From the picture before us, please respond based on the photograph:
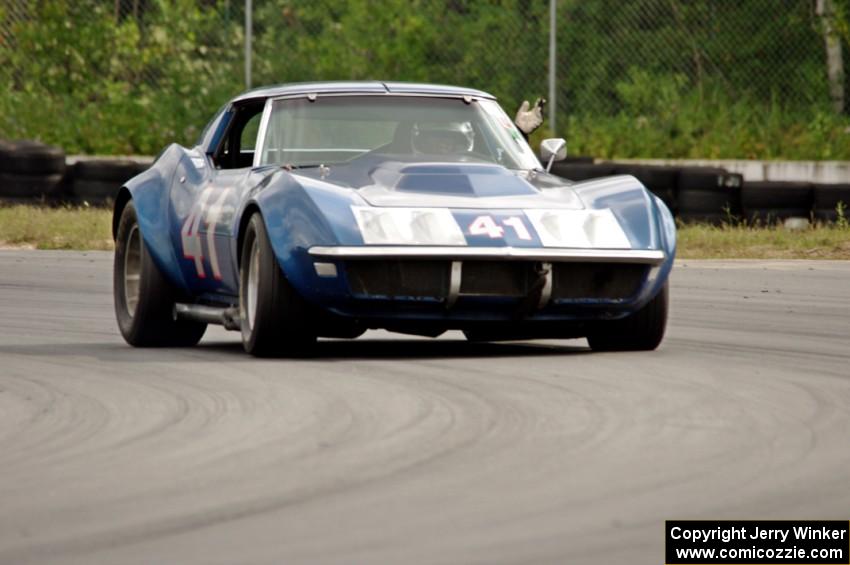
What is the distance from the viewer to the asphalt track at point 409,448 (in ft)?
14.5

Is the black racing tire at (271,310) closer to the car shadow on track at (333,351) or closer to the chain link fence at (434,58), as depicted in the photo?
the car shadow on track at (333,351)

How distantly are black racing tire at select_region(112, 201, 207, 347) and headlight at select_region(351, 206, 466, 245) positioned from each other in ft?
5.86

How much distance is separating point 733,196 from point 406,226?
39.1 feet

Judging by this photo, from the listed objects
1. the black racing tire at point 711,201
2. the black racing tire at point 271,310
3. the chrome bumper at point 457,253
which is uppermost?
the chrome bumper at point 457,253

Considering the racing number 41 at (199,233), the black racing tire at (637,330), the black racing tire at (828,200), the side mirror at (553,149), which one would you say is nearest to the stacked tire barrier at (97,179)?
the black racing tire at (828,200)

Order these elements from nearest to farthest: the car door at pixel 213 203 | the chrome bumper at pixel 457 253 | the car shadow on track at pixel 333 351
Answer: the chrome bumper at pixel 457 253 < the car shadow on track at pixel 333 351 < the car door at pixel 213 203

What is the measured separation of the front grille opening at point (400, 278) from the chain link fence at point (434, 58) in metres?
15.3

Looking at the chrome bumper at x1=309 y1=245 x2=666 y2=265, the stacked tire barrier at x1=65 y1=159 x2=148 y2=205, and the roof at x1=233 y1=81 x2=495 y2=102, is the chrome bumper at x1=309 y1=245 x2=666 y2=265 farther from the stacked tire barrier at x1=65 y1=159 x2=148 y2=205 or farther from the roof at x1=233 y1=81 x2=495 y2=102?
the stacked tire barrier at x1=65 y1=159 x2=148 y2=205

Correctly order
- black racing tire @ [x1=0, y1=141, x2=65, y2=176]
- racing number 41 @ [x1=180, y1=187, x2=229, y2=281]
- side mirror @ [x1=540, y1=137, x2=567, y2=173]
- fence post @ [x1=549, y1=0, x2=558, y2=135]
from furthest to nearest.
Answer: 1. fence post @ [x1=549, y1=0, x2=558, y2=135]
2. black racing tire @ [x1=0, y1=141, x2=65, y2=176]
3. side mirror @ [x1=540, y1=137, x2=567, y2=173]
4. racing number 41 @ [x1=180, y1=187, x2=229, y2=281]

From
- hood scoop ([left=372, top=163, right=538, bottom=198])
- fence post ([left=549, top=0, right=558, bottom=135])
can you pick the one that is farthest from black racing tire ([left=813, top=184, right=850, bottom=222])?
hood scoop ([left=372, top=163, right=538, bottom=198])

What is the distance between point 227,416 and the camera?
20.9 feet

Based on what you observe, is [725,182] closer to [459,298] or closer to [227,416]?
[459,298]

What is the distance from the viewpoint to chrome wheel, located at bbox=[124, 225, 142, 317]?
9750 millimetres

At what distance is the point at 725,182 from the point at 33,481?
48.4ft
